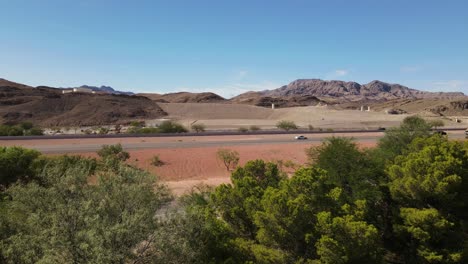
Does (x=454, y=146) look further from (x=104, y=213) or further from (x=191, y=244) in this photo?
(x=104, y=213)

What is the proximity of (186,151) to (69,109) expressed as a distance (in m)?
76.2

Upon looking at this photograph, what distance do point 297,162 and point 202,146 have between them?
14129mm

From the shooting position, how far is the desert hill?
314 ft

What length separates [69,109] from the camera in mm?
108375

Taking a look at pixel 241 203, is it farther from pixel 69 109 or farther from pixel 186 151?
pixel 69 109

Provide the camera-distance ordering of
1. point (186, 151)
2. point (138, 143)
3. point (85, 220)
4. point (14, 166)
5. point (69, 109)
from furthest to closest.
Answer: point (69, 109) < point (138, 143) < point (186, 151) < point (14, 166) < point (85, 220)

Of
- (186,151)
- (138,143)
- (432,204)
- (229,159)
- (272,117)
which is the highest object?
(272,117)

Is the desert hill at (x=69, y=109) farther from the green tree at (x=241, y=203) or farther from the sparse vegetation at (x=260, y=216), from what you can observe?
the sparse vegetation at (x=260, y=216)

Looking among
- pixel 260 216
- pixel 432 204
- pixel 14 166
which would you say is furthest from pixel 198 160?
pixel 260 216

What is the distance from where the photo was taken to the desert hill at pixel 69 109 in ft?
314

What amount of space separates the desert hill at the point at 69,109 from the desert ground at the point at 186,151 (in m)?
46.2

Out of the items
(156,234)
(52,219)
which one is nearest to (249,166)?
(156,234)

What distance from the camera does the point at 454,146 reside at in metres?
17.1

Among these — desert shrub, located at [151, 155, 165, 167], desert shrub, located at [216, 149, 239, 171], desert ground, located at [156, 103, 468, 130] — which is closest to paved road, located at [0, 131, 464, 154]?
desert shrub, located at [151, 155, 165, 167]
